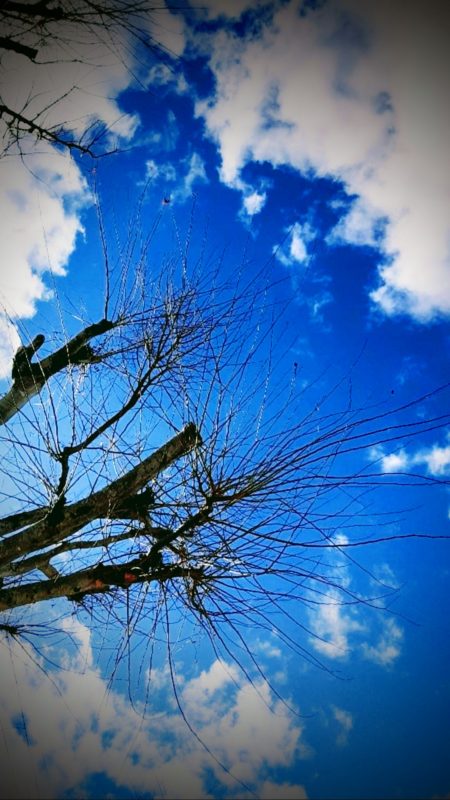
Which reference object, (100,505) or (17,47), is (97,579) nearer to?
(100,505)

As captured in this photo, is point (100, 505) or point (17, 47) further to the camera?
point (100, 505)

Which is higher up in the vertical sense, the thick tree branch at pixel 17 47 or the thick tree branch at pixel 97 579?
the thick tree branch at pixel 17 47

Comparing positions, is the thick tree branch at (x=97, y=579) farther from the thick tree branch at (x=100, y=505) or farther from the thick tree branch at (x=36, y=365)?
the thick tree branch at (x=36, y=365)

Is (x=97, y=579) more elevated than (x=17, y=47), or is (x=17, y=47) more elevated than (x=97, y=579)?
(x=17, y=47)

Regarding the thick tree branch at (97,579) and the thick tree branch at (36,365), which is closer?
the thick tree branch at (97,579)

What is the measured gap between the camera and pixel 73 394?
88.4 inches

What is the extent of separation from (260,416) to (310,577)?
1.07m

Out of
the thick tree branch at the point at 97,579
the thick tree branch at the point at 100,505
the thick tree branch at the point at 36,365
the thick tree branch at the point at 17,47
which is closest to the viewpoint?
the thick tree branch at the point at 17,47

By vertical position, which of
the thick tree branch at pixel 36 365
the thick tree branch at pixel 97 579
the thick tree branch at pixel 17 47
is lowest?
the thick tree branch at pixel 97 579

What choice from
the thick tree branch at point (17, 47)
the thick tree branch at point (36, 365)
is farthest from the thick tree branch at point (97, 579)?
→ the thick tree branch at point (17, 47)

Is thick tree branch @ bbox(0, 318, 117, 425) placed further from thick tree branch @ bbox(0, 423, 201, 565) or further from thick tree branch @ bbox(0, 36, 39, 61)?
thick tree branch @ bbox(0, 36, 39, 61)

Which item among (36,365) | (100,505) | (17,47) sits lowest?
(100,505)

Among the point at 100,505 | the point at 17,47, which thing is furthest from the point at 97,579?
the point at 17,47

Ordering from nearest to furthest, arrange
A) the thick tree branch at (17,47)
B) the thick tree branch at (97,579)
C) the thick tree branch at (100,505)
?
the thick tree branch at (17,47) → the thick tree branch at (100,505) → the thick tree branch at (97,579)
